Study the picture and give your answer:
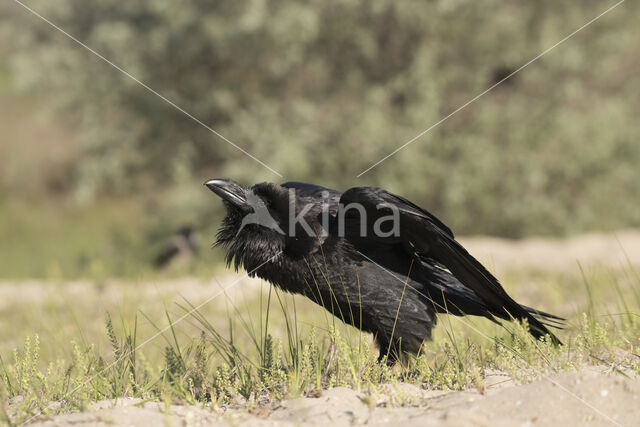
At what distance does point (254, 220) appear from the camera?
3.60 meters

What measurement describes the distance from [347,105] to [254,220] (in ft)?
28.1

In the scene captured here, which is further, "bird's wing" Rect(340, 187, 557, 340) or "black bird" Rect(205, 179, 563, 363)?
"black bird" Rect(205, 179, 563, 363)

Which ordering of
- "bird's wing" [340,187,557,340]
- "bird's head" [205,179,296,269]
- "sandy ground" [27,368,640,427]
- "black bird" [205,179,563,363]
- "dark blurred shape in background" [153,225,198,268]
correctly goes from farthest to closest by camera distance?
"dark blurred shape in background" [153,225,198,268] < "bird's head" [205,179,296,269] < "black bird" [205,179,563,363] < "bird's wing" [340,187,557,340] < "sandy ground" [27,368,640,427]

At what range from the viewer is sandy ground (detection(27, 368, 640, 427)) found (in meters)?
2.20

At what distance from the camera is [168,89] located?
12.0 meters

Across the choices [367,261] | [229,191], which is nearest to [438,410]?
[367,261]

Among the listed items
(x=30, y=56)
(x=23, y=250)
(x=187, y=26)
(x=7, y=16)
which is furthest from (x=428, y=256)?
(x=23, y=250)

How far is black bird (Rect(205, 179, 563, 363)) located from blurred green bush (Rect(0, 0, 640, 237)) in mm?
7109

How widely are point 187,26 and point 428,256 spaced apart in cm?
918

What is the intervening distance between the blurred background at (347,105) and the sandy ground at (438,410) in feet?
26.8

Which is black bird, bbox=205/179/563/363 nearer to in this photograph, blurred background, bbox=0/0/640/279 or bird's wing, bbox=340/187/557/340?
bird's wing, bbox=340/187/557/340

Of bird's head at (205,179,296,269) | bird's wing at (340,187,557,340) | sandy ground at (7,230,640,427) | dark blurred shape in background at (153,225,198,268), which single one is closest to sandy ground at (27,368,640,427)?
sandy ground at (7,230,640,427)

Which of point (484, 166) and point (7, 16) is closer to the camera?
point (484, 166)

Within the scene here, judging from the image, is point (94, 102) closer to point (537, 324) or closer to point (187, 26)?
point (187, 26)
